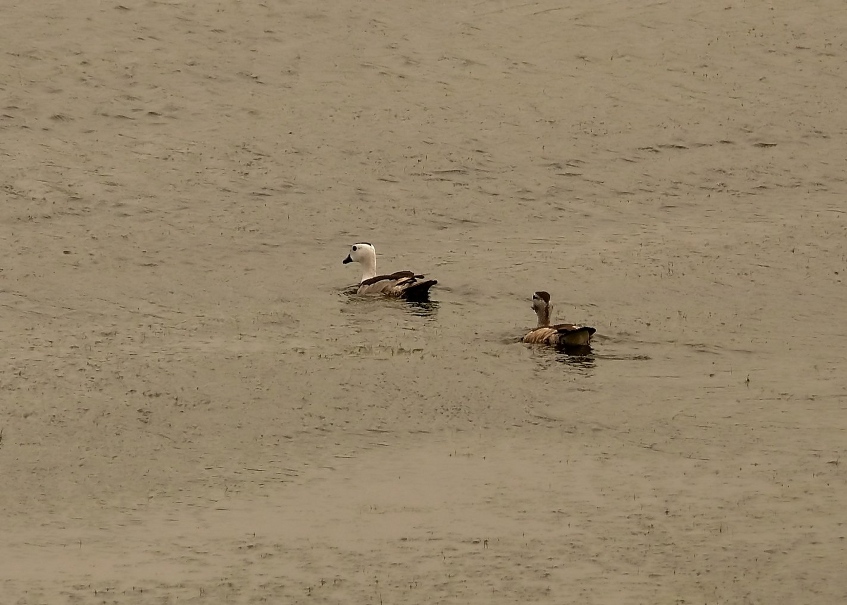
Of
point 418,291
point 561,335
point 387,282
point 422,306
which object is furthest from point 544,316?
point 387,282

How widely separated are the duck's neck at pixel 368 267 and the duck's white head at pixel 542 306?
12.1ft

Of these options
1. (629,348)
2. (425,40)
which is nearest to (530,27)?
(425,40)

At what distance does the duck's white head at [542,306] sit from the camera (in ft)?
68.0

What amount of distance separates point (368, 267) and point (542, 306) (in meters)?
3.93

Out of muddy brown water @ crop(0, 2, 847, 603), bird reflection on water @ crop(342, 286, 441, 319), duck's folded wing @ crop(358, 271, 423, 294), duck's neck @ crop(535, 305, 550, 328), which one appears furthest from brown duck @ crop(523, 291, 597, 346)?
duck's folded wing @ crop(358, 271, 423, 294)

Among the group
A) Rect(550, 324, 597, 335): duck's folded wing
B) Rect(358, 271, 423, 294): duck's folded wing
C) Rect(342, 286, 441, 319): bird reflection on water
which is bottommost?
Rect(342, 286, 441, 319): bird reflection on water

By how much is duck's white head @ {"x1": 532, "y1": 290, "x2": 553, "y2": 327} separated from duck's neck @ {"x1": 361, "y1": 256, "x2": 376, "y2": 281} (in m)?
3.68

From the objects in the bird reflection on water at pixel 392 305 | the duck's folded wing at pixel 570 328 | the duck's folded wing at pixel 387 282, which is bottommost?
the bird reflection on water at pixel 392 305

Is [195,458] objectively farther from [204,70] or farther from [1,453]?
[204,70]

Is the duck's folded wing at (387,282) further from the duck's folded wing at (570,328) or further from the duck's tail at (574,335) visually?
the duck's tail at (574,335)

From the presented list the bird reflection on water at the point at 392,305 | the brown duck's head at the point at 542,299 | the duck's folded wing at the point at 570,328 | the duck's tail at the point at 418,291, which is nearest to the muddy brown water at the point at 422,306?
the bird reflection on water at the point at 392,305

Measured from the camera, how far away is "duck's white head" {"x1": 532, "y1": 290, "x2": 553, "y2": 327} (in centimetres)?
2072

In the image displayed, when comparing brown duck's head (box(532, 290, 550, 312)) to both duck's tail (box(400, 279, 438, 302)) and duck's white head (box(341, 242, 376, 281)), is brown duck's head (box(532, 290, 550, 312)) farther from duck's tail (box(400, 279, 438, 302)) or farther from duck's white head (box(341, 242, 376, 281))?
duck's white head (box(341, 242, 376, 281))

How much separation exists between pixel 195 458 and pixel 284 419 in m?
1.49
